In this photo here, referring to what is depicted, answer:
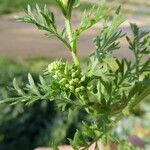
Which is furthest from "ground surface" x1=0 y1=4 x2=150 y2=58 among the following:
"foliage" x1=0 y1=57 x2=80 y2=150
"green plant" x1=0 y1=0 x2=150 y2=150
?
"green plant" x1=0 y1=0 x2=150 y2=150

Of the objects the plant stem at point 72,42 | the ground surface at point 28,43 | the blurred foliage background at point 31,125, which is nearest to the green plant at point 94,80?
the plant stem at point 72,42

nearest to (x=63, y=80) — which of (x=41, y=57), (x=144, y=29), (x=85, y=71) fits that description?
(x=85, y=71)

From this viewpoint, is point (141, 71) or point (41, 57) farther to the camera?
point (41, 57)

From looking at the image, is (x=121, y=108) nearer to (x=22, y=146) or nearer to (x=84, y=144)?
(x=84, y=144)

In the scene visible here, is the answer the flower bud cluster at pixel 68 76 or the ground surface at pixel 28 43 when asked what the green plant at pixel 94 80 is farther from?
the ground surface at pixel 28 43

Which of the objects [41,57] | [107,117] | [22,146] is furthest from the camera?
[41,57]

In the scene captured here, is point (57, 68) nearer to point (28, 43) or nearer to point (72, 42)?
point (72, 42)

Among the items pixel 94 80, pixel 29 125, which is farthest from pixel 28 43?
pixel 94 80

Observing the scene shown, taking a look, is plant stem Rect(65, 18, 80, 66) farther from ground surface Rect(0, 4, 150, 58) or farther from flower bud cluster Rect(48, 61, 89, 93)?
ground surface Rect(0, 4, 150, 58)
